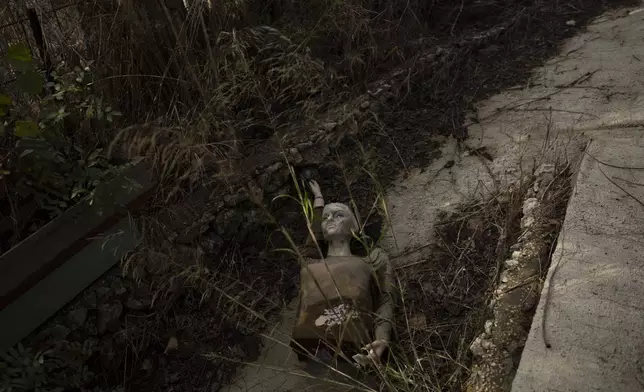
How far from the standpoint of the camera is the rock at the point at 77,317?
2508 mm

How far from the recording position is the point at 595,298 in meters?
1.94

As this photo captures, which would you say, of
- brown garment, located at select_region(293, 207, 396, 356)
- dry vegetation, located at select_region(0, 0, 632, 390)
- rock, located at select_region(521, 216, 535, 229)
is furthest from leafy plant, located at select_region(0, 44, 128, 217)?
rock, located at select_region(521, 216, 535, 229)

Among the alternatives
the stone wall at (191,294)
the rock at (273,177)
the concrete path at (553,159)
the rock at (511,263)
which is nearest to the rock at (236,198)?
the stone wall at (191,294)

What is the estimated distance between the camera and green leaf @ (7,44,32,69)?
7.98 feet

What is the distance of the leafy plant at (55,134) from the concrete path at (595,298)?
1990 millimetres

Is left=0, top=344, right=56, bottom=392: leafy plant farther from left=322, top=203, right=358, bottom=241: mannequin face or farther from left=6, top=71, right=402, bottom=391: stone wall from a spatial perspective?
left=322, top=203, right=358, bottom=241: mannequin face

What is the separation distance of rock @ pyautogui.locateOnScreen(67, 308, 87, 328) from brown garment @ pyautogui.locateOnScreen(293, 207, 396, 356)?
1022mm

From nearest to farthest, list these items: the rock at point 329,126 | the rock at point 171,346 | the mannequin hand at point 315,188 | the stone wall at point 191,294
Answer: the stone wall at point 191,294 → the rock at point 171,346 → the mannequin hand at point 315,188 → the rock at point 329,126

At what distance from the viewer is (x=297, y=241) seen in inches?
123

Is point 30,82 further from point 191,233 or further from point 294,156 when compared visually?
point 294,156

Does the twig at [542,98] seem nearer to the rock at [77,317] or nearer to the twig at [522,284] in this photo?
the twig at [522,284]

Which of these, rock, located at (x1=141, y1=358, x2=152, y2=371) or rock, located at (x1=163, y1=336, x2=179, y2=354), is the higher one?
rock, located at (x1=163, y1=336, x2=179, y2=354)

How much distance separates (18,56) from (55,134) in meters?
0.38

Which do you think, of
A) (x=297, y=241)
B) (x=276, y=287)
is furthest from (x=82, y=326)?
(x=297, y=241)
